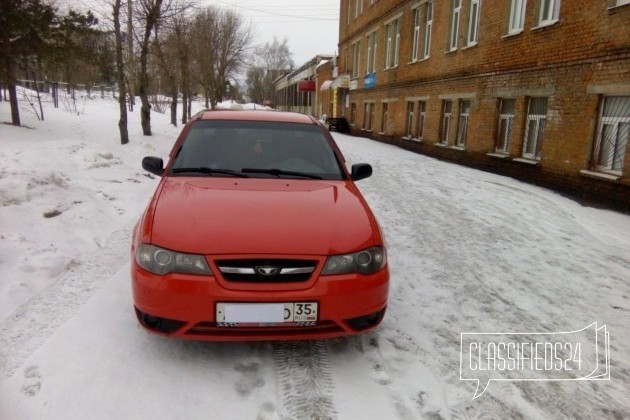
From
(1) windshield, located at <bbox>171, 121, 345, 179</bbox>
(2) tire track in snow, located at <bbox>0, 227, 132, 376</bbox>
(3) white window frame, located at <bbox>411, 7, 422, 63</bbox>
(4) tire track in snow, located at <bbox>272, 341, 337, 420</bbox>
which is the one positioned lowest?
(4) tire track in snow, located at <bbox>272, 341, 337, 420</bbox>

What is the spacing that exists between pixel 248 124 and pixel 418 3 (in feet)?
58.8

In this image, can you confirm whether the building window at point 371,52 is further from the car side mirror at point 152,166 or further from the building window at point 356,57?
the car side mirror at point 152,166

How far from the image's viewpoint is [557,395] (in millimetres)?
2947

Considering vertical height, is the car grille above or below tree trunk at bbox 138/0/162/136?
below

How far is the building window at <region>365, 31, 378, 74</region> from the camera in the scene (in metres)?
27.0

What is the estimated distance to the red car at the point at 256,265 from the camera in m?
2.79

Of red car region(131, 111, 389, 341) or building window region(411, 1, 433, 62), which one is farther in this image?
building window region(411, 1, 433, 62)

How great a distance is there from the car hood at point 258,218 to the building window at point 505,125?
34.7 feet

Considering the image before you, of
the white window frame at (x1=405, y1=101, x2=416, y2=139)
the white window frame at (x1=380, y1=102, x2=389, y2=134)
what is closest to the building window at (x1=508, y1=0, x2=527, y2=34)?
the white window frame at (x1=405, y1=101, x2=416, y2=139)

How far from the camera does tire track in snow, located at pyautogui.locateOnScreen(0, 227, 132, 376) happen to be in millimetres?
3123

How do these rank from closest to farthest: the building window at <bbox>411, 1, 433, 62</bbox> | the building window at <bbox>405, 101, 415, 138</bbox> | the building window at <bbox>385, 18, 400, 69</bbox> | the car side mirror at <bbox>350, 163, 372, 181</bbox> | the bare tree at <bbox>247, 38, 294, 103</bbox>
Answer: the car side mirror at <bbox>350, 163, 372, 181</bbox>
the building window at <bbox>411, 1, 433, 62</bbox>
the building window at <bbox>405, 101, 415, 138</bbox>
the building window at <bbox>385, 18, 400, 69</bbox>
the bare tree at <bbox>247, 38, 294, 103</bbox>

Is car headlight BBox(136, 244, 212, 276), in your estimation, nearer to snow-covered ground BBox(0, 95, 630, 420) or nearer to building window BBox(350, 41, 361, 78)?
snow-covered ground BBox(0, 95, 630, 420)

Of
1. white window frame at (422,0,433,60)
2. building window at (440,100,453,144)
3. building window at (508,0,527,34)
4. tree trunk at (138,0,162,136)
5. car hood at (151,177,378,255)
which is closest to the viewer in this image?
car hood at (151,177,378,255)

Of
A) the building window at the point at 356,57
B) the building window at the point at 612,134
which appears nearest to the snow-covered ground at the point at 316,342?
the building window at the point at 612,134
